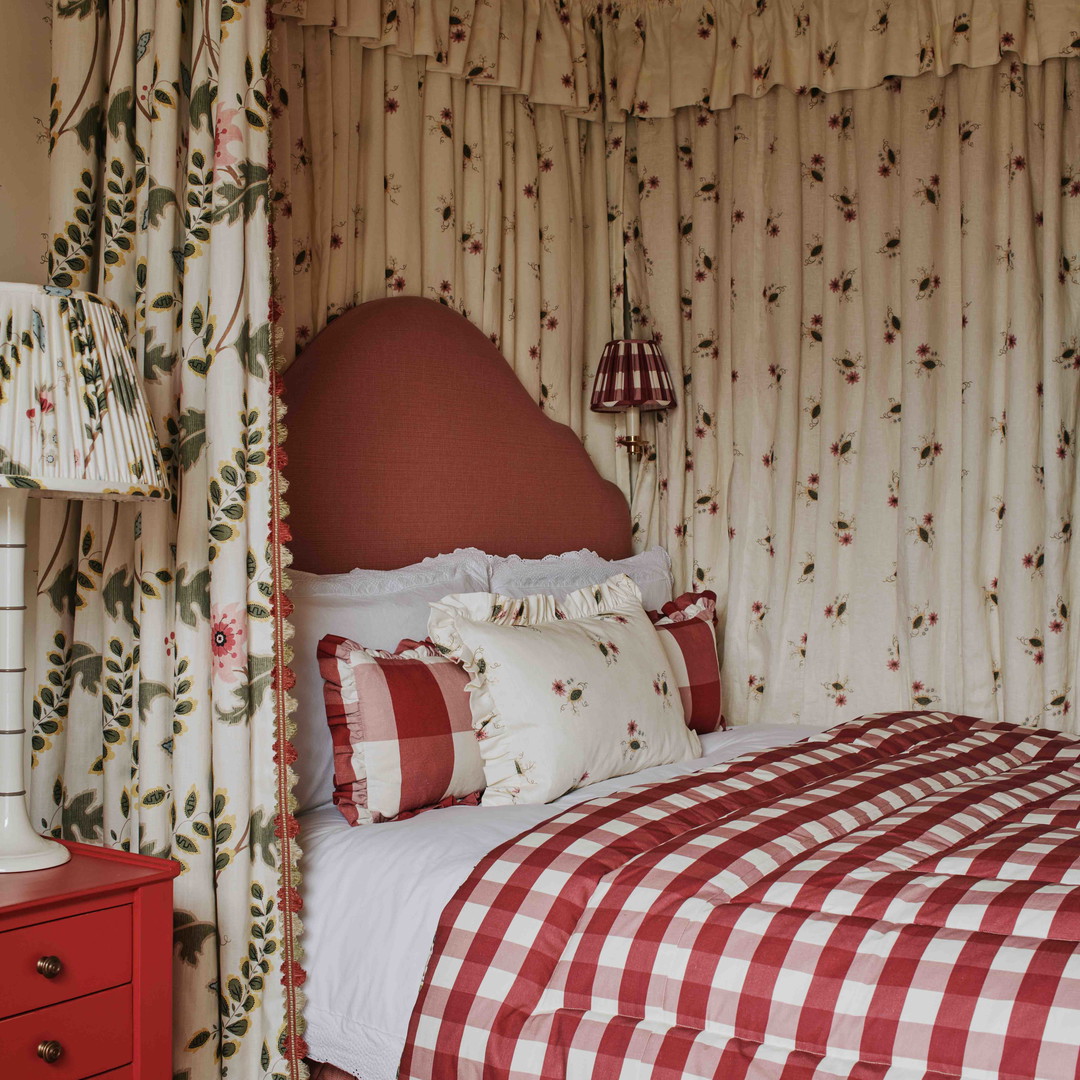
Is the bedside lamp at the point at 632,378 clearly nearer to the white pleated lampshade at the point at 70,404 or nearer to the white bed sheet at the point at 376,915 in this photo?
the white bed sheet at the point at 376,915

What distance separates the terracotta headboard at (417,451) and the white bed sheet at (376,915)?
0.69 m

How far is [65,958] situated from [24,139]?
1.22 m

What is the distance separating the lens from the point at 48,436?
1.28 meters

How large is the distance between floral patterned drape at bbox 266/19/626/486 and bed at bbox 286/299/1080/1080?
0.41 m

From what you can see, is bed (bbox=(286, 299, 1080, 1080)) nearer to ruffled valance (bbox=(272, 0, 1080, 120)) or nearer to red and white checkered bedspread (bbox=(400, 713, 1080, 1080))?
red and white checkered bedspread (bbox=(400, 713, 1080, 1080))

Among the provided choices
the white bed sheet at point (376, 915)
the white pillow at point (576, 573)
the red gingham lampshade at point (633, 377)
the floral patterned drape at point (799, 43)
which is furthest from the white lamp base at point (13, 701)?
the floral patterned drape at point (799, 43)

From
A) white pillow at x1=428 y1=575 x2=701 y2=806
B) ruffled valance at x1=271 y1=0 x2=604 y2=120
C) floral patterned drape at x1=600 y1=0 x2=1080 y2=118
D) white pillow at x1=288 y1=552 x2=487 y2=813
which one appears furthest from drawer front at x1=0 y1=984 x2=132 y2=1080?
floral patterned drape at x1=600 y1=0 x2=1080 y2=118

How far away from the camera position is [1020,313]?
271cm

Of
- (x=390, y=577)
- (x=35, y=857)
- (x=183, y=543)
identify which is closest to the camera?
(x=35, y=857)

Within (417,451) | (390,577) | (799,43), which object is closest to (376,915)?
(390,577)

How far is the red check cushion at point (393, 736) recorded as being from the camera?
6.04ft

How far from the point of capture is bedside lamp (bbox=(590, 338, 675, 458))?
3.00 metres

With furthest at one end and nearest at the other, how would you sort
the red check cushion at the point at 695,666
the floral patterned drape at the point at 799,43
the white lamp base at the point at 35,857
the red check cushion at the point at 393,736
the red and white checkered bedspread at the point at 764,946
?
the floral patterned drape at the point at 799,43 → the red check cushion at the point at 695,666 → the red check cushion at the point at 393,736 → the white lamp base at the point at 35,857 → the red and white checkered bedspread at the point at 764,946

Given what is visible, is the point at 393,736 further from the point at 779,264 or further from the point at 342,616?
the point at 779,264
